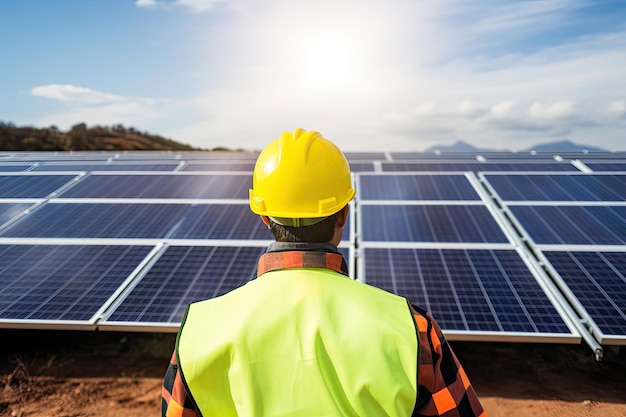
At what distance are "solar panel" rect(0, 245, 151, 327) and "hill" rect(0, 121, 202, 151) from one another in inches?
1379

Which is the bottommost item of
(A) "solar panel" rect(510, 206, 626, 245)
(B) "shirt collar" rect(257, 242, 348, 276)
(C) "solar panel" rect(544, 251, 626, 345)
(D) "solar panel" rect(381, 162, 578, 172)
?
(C) "solar panel" rect(544, 251, 626, 345)

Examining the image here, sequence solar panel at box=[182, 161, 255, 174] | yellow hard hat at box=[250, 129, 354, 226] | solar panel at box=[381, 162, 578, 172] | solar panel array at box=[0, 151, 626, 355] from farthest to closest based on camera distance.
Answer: solar panel at box=[182, 161, 255, 174] → solar panel at box=[381, 162, 578, 172] → solar panel array at box=[0, 151, 626, 355] → yellow hard hat at box=[250, 129, 354, 226]

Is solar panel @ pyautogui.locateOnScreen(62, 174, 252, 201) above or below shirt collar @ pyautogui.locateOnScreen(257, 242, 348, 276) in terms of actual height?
below

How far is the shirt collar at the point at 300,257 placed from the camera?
84.8 inches

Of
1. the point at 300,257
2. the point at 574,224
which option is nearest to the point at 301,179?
the point at 300,257

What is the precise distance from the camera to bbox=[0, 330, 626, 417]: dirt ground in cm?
659

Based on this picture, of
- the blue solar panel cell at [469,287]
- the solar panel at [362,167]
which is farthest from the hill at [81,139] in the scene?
the blue solar panel cell at [469,287]

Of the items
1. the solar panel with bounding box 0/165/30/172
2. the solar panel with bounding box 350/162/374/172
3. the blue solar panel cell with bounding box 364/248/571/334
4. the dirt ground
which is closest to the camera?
the blue solar panel cell with bounding box 364/248/571/334

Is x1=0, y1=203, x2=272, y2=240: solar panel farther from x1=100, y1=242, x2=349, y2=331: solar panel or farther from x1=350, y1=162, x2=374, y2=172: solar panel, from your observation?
x1=350, y1=162, x2=374, y2=172: solar panel

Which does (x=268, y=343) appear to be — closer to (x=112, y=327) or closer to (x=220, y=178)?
(x=112, y=327)

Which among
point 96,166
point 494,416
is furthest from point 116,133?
point 494,416

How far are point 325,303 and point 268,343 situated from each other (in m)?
0.30

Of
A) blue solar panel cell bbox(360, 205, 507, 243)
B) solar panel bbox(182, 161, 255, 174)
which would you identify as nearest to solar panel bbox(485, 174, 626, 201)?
blue solar panel cell bbox(360, 205, 507, 243)

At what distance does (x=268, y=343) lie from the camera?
1.91 metres
